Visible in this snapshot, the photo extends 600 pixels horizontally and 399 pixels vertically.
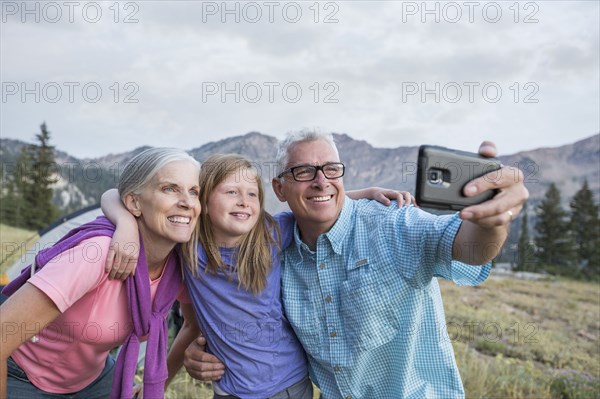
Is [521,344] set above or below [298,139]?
below

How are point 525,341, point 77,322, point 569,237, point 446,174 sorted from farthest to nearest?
point 569,237
point 525,341
point 77,322
point 446,174

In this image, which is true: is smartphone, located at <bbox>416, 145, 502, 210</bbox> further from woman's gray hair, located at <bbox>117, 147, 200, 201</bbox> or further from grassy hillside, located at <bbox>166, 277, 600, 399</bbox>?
grassy hillside, located at <bbox>166, 277, 600, 399</bbox>

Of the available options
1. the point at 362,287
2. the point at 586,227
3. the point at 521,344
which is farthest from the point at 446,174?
the point at 586,227

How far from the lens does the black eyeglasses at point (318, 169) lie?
9.18 ft

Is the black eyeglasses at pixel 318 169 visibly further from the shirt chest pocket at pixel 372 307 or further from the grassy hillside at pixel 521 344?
the grassy hillside at pixel 521 344

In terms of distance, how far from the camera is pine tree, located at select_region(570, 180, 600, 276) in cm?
4016

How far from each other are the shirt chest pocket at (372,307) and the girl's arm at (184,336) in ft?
3.52

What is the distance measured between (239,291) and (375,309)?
30.4 inches

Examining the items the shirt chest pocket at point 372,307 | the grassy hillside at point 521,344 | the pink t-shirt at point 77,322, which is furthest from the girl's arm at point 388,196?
the grassy hillside at point 521,344

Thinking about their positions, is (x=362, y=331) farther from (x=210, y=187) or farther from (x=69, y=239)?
(x=69, y=239)

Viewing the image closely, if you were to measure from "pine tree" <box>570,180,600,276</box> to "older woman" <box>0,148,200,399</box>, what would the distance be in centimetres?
4404

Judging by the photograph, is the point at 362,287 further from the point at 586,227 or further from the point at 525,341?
the point at 586,227

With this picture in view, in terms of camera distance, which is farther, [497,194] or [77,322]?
[77,322]

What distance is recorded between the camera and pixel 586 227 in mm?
41781
